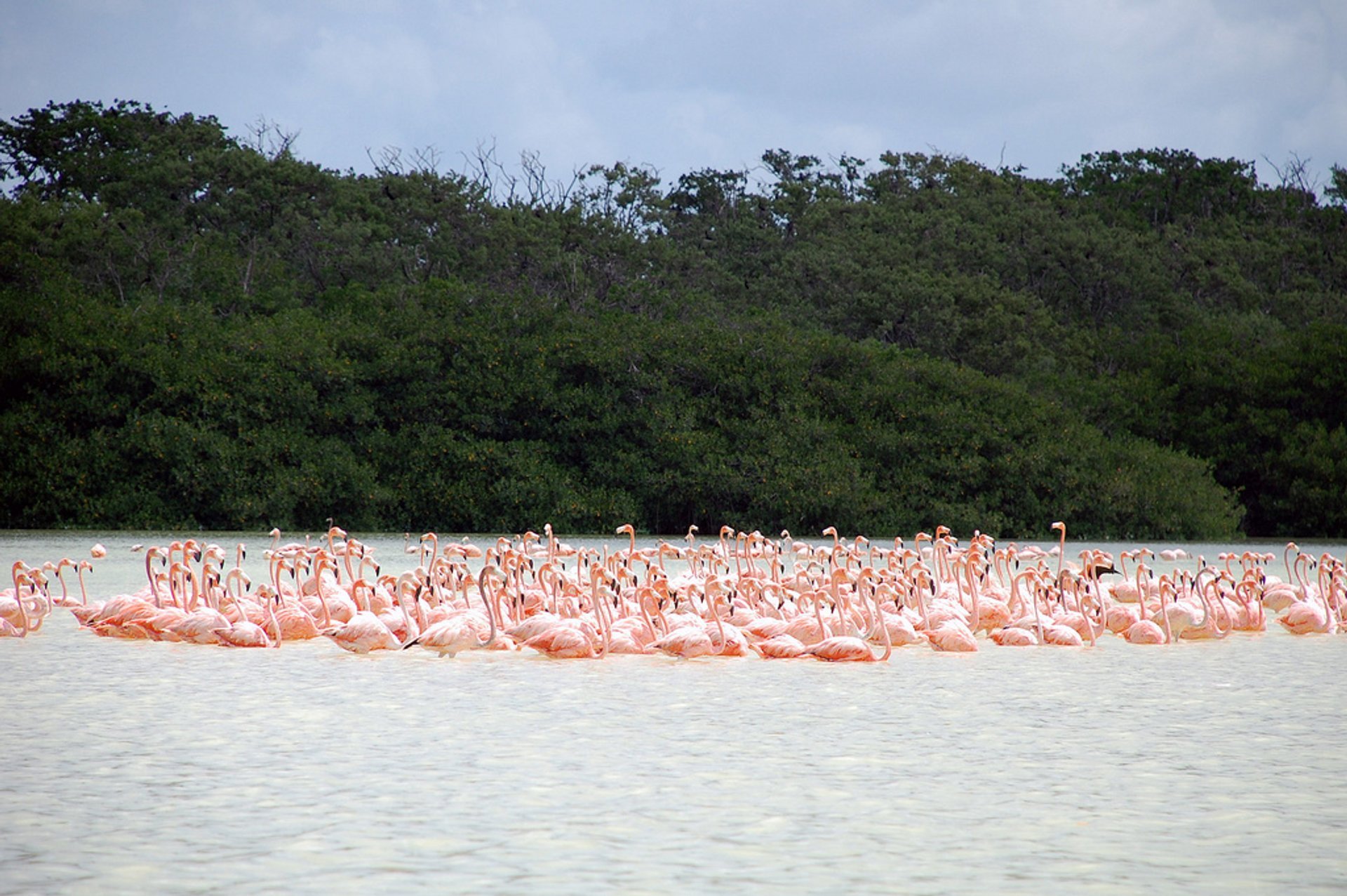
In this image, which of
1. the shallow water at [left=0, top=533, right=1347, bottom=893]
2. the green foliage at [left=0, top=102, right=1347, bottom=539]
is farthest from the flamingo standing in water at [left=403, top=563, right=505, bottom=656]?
the green foliage at [left=0, top=102, right=1347, bottom=539]

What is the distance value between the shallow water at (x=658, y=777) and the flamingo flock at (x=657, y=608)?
454 mm

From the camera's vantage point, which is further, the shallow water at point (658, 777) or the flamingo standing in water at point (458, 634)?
the flamingo standing in water at point (458, 634)

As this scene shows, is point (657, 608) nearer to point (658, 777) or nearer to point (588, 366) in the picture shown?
point (658, 777)

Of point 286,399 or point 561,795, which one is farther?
point 286,399

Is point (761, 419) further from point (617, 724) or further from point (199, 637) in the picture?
point (617, 724)

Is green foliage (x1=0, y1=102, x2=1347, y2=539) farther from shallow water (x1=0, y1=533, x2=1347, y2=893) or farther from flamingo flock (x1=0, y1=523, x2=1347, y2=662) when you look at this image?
shallow water (x1=0, y1=533, x2=1347, y2=893)

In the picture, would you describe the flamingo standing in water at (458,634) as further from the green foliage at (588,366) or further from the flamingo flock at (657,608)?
the green foliage at (588,366)

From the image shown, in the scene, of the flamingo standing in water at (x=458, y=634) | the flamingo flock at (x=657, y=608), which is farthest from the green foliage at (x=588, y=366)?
the flamingo standing in water at (x=458, y=634)

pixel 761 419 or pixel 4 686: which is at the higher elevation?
pixel 761 419

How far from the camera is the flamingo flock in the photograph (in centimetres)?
952

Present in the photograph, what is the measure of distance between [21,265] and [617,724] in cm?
2428

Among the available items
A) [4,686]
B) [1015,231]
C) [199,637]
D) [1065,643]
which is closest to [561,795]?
[4,686]

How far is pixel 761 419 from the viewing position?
2706 centimetres

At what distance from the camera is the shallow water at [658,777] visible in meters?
4.21
